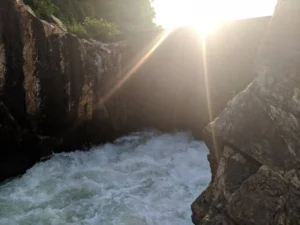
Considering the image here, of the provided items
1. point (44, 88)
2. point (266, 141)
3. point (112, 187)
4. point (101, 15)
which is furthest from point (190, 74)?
point (101, 15)

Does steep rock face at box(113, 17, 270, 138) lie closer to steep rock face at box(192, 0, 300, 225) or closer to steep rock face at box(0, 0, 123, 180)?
steep rock face at box(0, 0, 123, 180)

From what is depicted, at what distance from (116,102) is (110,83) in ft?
3.77

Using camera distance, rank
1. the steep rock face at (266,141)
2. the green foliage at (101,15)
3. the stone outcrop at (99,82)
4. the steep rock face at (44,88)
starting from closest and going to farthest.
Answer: the steep rock face at (266,141), the steep rock face at (44,88), the stone outcrop at (99,82), the green foliage at (101,15)

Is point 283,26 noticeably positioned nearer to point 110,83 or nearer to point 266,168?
point 266,168

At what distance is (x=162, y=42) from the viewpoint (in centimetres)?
1692

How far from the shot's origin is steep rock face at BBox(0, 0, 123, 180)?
36.9ft

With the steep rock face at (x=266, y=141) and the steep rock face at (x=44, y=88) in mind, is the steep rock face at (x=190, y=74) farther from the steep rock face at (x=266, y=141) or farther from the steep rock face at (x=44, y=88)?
the steep rock face at (x=266, y=141)

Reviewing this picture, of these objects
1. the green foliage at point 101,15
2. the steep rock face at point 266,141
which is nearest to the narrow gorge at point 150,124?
the steep rock face at point 266,141

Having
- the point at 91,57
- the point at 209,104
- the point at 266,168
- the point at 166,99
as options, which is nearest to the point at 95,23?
the point at 91,57

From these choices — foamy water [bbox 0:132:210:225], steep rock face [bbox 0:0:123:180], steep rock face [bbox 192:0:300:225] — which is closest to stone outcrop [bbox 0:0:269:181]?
steep rock face [bbox 0:0:123:180]

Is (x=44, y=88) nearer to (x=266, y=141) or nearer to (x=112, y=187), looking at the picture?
(x=112, y=187)

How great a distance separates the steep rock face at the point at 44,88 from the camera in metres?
11.3

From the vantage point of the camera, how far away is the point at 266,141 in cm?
512

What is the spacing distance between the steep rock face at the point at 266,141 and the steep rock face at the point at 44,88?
8.31 m
